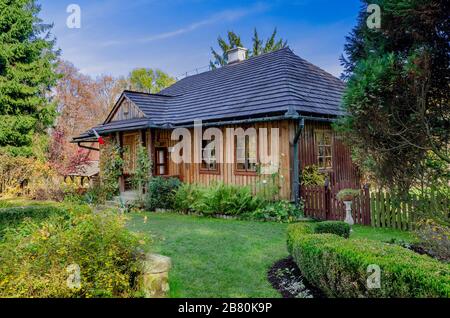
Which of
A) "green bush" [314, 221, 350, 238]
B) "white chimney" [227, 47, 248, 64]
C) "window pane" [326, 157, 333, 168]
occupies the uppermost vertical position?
"white chimney" [227, 47, 248, 64]

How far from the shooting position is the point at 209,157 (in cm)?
1285

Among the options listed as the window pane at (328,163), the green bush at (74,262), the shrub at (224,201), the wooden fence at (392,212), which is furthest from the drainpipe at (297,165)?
the green bush at (74,262)

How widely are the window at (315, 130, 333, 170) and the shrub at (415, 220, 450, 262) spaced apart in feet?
19.5

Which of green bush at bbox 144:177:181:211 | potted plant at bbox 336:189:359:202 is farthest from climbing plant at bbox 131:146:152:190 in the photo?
potted plant at bbox 336:189:359:202

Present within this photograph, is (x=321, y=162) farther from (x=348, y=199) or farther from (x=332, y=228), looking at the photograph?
(x=332, y=228)

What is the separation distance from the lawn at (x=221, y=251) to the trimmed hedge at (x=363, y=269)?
0.65 meters

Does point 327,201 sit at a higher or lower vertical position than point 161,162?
lower

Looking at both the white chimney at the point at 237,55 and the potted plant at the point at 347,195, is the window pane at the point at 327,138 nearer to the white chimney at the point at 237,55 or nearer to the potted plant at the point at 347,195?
the potted plant at the point at 347,195

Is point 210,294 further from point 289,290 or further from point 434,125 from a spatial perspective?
point 434,125

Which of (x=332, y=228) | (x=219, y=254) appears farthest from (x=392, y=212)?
(x=219, y=254)

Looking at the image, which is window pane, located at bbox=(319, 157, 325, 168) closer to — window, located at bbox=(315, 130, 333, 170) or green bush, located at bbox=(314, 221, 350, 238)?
window, located at bbox=(315, 130, 333, 170)

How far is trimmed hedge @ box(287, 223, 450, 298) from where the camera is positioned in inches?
114

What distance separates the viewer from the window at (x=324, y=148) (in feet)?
37.1

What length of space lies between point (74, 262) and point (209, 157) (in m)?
9.45
